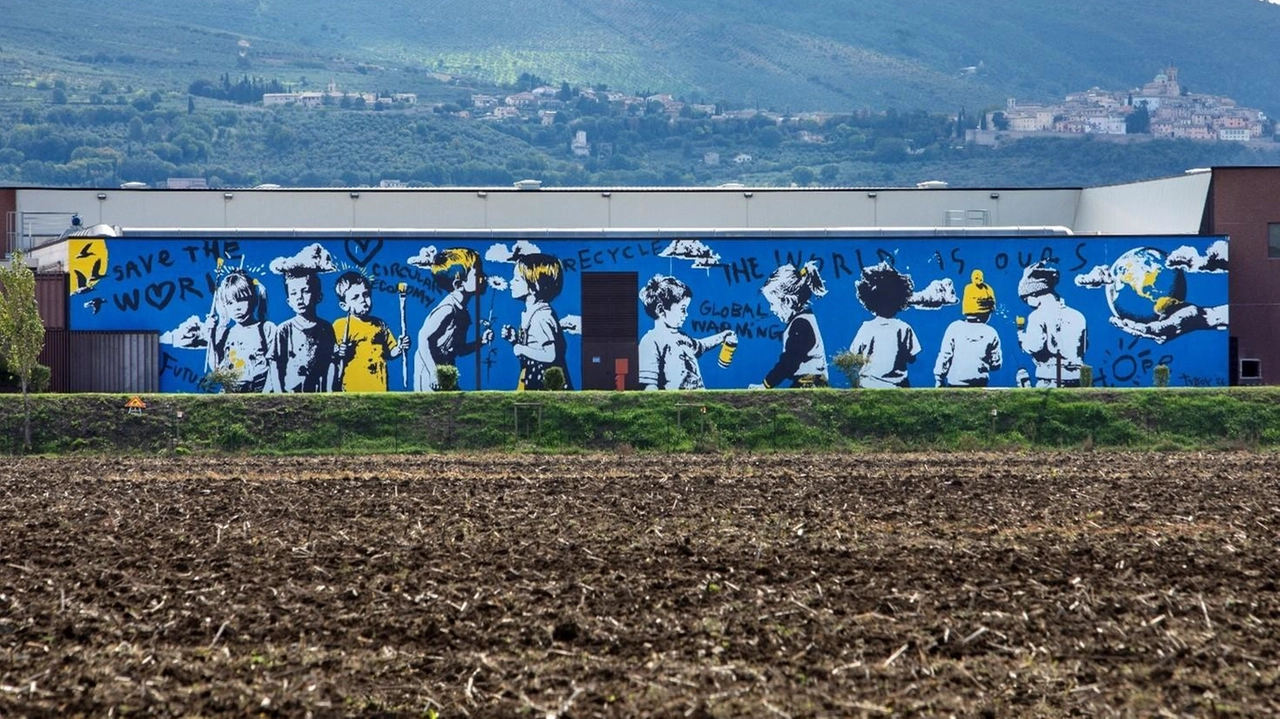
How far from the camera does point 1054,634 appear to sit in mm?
15250

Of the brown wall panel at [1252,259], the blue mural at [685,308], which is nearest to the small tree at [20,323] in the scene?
the blue mural at [685,308]

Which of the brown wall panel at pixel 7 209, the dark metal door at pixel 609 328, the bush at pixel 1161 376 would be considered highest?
the brown wall panel at pixel 7 209

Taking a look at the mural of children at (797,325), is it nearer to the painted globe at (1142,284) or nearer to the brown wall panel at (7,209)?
the painted globe at (1142,284)

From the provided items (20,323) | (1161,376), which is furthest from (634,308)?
(20,323)

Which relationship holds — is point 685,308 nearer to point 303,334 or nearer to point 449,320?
point 449,320

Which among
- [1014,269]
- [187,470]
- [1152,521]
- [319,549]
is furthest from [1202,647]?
[1014,269]

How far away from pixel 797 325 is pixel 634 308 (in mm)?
4984

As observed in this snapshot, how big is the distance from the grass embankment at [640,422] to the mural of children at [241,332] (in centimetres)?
648

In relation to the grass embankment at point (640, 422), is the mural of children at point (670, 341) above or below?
above

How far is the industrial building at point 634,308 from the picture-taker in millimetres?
48594

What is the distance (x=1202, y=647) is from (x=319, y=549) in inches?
415

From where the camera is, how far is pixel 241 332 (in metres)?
48.6

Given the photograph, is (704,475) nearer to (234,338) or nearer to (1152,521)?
(1152,521)

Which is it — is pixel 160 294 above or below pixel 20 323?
above
